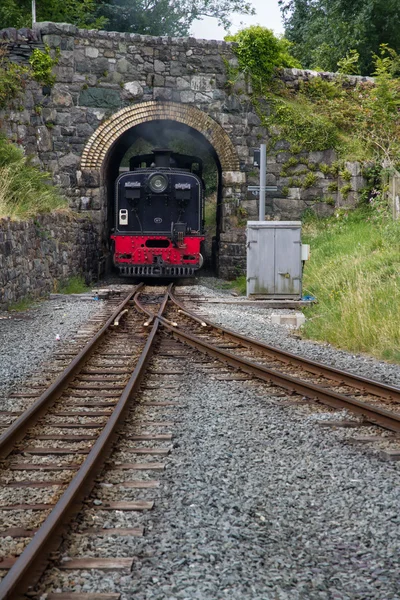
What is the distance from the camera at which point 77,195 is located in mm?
19922

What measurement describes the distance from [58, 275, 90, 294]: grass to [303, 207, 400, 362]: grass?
4.95 m

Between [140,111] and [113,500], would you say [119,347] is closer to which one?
[113,500]

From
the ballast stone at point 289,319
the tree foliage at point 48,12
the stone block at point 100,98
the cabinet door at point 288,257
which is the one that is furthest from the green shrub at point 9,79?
the ballast stone at point 289,319

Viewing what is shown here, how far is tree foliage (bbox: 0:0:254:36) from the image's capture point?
27773 millimetres

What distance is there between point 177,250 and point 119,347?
10.0 meters

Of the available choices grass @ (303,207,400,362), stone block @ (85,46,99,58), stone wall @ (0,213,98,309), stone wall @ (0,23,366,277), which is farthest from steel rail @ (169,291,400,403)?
stone block @ (85,46,99,58)

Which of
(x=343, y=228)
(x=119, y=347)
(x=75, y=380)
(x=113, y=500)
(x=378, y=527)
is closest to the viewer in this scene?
(x=378, y=527)

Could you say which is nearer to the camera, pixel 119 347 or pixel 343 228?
pixel 119 347

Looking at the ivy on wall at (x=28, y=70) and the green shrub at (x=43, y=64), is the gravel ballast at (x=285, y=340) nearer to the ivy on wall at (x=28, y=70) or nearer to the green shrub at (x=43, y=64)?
the ivy on wall at (x=28, y=70)

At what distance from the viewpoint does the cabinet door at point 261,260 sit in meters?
13.5

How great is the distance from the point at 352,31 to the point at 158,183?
42.1ft

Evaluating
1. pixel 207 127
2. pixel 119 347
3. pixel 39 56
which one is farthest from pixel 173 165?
pixel 119 347

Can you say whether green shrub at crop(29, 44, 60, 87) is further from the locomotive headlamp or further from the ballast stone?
the ballast stone

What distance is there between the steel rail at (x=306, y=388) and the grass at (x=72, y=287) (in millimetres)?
7508
